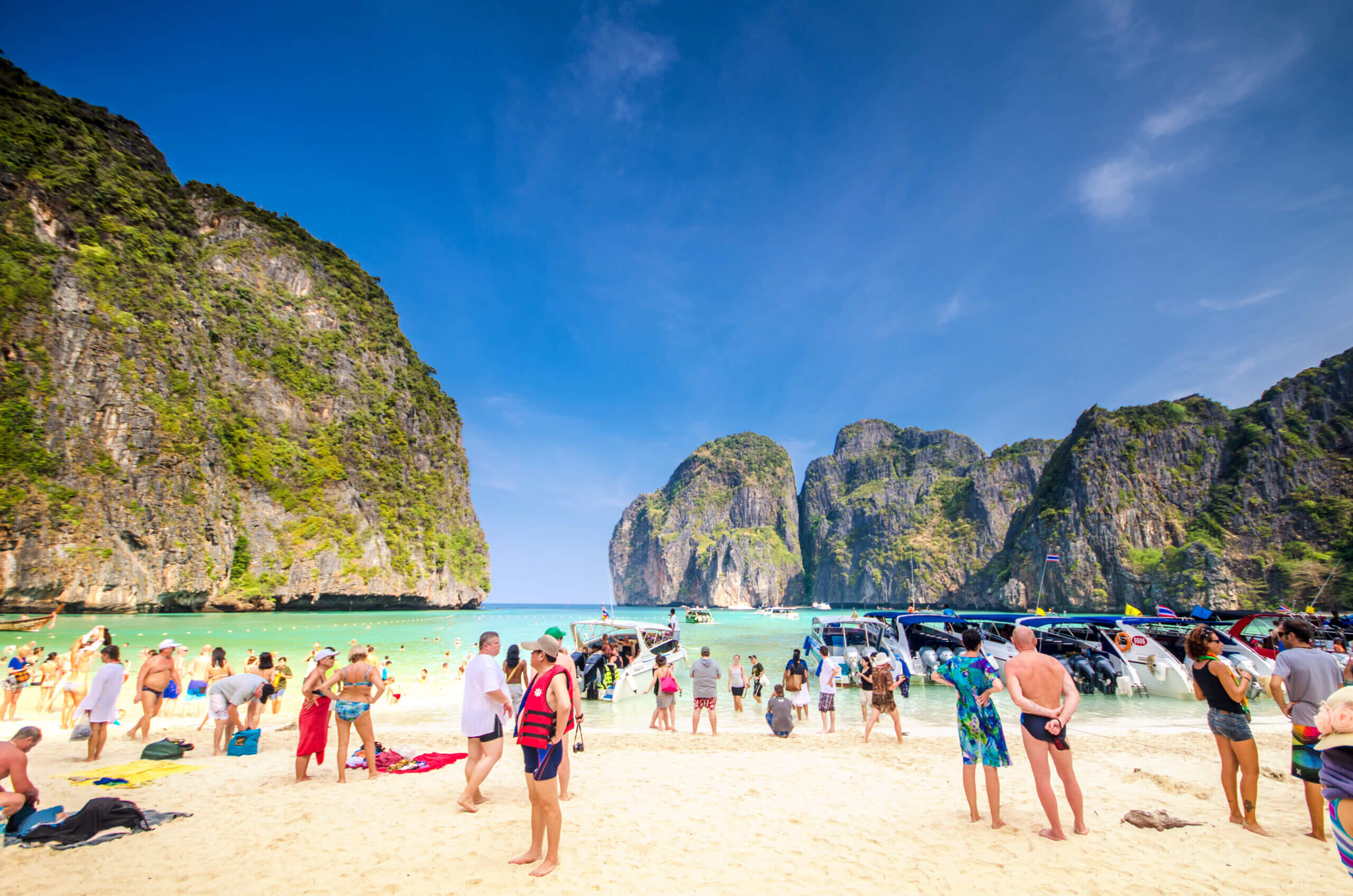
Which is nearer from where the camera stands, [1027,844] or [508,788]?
[1027,844]

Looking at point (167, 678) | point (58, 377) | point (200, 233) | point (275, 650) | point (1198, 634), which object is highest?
point (200, 233)

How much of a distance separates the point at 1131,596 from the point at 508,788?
8768 centimetres

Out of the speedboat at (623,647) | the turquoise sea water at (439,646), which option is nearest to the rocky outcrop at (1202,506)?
the turquoise sea water at (439,646)

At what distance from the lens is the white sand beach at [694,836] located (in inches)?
181

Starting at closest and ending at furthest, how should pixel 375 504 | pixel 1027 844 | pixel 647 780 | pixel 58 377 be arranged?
pixel 1027 844 → pixel 647 780 → pixel 58 377 → pixel 375 504

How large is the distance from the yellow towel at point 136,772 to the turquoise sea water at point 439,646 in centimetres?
550

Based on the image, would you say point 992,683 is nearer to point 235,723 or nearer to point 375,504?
point 235,723

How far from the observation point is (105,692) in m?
8.38

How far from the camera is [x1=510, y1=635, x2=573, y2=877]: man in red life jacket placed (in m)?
4.41

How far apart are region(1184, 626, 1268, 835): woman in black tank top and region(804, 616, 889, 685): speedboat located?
1392cm

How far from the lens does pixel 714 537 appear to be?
169000 millimetres

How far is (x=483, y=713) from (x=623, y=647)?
1304cm

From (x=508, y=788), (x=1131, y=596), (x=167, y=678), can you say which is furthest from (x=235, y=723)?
(x=1131, y=596)

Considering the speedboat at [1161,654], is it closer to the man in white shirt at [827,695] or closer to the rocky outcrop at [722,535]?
the man in white shirt at [827,695]
